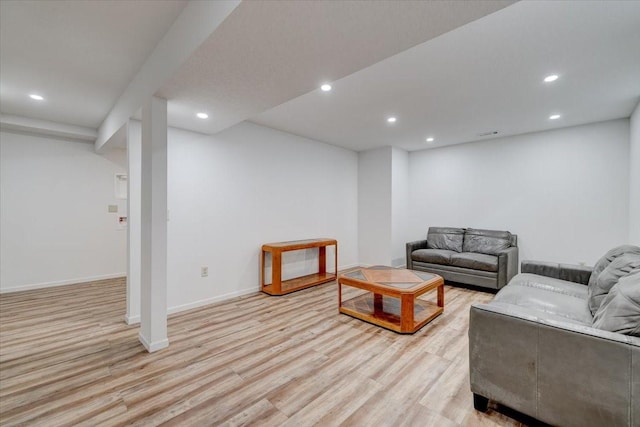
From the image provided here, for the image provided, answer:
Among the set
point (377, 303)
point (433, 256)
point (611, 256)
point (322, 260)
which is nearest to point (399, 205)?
point (433, 256)

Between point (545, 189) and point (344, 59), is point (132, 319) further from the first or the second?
point (545, 189)

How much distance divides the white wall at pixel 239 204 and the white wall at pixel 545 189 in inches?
96.6

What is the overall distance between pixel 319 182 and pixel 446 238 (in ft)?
8.67

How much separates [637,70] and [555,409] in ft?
10.1

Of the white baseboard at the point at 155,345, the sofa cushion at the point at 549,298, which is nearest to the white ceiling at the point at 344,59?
the sofa cushion at the point at 549,298

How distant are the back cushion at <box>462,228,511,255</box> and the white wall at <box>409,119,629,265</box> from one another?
293 mm

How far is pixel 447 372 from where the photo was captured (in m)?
2.04

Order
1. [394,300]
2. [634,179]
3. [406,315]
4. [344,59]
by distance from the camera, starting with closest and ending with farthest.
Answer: [344,59], [406,315], [634,179], [394,300]

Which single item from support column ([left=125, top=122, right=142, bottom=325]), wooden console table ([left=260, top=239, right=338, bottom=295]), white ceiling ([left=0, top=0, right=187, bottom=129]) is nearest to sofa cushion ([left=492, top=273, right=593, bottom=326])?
wooden console table ([left=260, top=239, right=338, bottom=295])

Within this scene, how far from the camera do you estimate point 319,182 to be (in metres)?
5.09

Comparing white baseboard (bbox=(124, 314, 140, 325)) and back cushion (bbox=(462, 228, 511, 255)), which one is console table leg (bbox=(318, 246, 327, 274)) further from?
white baseboard (bbox=(124, 314, 140, 325))

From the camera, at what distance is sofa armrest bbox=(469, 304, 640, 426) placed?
124cm

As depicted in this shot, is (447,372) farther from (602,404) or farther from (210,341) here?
(210,341)

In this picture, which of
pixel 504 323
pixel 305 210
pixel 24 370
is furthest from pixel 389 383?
pixel 305 210
